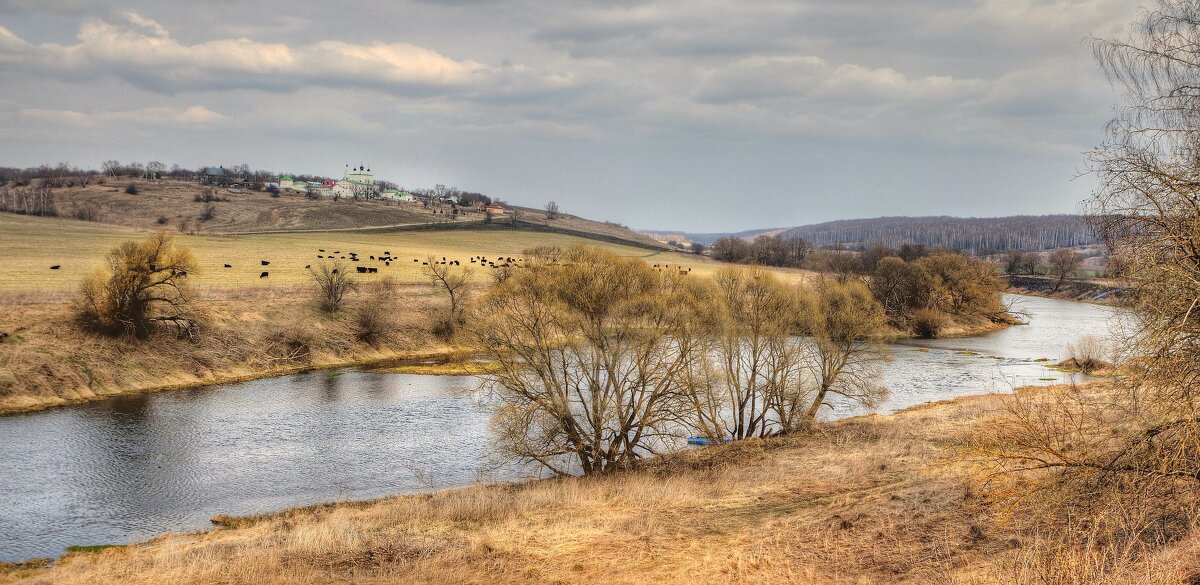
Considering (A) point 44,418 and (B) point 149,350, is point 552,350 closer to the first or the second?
(A) point 44,418

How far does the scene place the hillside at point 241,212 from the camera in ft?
363

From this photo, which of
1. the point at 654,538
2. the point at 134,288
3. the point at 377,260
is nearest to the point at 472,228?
the point at 377,260

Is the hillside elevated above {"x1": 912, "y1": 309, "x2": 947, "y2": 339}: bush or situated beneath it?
elevated above

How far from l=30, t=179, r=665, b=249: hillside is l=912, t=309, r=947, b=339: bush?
78877mm

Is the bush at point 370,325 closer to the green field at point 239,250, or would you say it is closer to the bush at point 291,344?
the bush at point 291,344

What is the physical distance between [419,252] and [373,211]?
42.9m

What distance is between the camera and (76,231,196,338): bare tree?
138 feet

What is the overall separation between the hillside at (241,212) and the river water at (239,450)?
74.2 metres

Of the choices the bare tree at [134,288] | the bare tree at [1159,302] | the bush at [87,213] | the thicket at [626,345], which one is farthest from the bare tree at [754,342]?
the bush at [87,213]

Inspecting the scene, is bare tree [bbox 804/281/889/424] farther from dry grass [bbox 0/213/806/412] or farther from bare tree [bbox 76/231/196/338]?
bare tree [bbox 76/231/196/338]

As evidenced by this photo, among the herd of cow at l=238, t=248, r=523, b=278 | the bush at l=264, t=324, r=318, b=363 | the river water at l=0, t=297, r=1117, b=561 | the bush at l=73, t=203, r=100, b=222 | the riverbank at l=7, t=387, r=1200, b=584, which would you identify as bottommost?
the river water at l=0, t=297, r=1117, b=561

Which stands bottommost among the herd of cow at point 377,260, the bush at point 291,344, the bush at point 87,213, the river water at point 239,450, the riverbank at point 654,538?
the river water at point 239,450

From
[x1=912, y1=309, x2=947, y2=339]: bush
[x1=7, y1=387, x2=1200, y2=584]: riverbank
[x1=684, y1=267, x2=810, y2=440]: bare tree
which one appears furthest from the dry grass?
[x1=912, y1=309, x2=947, y2=339]: bush

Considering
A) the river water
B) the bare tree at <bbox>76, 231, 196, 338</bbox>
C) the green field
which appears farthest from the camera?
the green field
